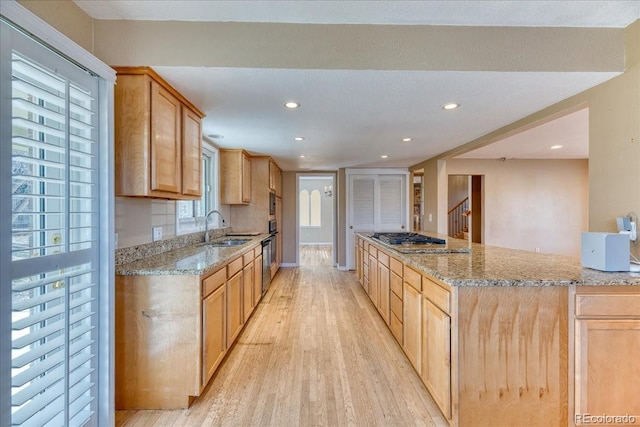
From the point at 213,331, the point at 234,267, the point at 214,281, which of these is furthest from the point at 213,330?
the point at 234,267

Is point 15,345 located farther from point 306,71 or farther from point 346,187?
point 346,187

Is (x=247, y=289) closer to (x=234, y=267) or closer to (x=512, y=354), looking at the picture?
(x=234, y=267)

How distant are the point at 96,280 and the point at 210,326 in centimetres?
75

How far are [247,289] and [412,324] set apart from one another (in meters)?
1.70

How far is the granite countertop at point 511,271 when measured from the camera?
1.52m

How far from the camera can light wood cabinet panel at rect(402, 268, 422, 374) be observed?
202 cm

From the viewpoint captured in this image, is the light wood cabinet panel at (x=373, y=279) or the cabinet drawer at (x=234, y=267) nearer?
the cabinet drawer at (x=234, y=267)

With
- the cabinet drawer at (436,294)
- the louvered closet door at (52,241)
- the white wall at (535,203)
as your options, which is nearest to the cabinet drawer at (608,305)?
the cabinet drawer at (436,294)

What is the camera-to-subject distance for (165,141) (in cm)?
208

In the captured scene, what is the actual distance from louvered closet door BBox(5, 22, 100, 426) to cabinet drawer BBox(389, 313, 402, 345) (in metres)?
2.14

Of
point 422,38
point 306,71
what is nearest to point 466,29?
point 422,38

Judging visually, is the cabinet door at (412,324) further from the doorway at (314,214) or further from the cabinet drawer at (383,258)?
the doorway at (314,214)

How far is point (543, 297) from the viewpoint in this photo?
5.06 feet

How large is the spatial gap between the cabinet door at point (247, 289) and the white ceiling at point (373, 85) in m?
1.50
